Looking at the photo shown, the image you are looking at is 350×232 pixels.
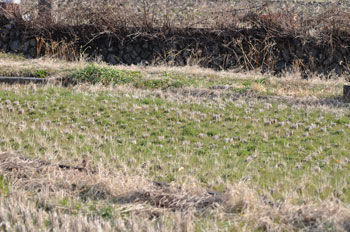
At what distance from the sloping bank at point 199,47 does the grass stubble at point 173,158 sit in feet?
14.1

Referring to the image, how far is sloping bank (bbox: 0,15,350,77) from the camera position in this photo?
16125mm

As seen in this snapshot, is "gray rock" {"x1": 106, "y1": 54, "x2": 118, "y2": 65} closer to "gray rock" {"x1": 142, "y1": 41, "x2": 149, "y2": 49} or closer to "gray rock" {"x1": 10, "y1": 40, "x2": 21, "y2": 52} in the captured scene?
"gray rock" {"x1": 142, "y1": 41, "x2": 149, "y2": 49}

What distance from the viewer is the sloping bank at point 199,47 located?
52.9 ft

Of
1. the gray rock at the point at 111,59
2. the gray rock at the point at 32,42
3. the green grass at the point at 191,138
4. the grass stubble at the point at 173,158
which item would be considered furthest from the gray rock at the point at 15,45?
the green grass at the point at 191,138

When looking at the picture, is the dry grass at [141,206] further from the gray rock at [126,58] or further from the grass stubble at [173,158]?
the gray rock at [126,58]

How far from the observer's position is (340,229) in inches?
177

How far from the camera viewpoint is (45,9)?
18.9 meters

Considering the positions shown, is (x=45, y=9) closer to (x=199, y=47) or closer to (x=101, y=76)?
(x=199, y=47)

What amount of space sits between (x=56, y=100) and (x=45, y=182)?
4621 millimetres

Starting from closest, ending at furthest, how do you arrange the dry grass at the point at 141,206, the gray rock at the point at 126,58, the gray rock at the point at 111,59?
the dry grass at the point at 141,206 → the gray rock at the point at 111,59 → the gray rock at the point at 126,58

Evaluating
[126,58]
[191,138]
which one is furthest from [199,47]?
[191,138]

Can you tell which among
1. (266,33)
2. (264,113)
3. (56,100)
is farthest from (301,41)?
(56,100)

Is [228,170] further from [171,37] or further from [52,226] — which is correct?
[171,37]

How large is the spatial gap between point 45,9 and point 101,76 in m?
7.55
